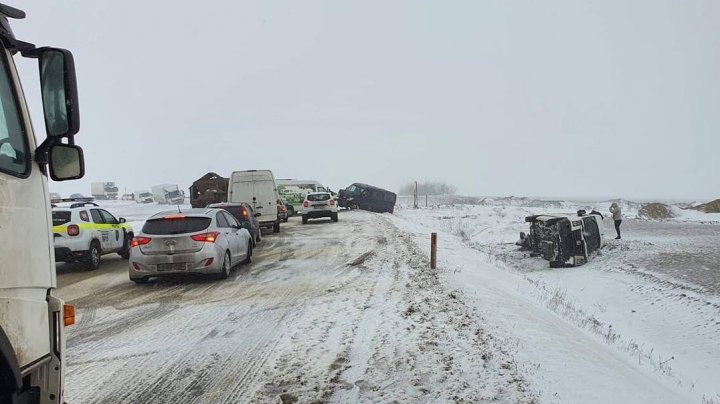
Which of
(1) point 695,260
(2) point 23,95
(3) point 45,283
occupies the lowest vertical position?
(1) point 695,260

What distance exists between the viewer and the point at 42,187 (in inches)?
105

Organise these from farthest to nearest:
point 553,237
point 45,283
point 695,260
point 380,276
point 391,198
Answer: point 391,198, point 553,237, point 695,260, point 380,276, point 45,283

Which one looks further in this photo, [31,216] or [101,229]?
[101,229]

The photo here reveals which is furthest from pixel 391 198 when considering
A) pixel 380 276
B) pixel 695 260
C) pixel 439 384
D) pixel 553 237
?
pixel 439 384

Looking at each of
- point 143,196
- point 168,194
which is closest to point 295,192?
point 168,194

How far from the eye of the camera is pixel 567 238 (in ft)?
62.0

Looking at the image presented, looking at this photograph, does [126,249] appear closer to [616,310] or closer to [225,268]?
[225,268]

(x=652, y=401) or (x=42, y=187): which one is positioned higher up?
(x=42, y=187)

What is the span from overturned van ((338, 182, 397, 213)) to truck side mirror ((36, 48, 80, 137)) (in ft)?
114

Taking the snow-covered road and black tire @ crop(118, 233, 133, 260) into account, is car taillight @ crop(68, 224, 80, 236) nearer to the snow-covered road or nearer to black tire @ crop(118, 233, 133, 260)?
the snow-covered road

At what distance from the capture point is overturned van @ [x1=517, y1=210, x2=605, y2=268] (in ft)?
61.9

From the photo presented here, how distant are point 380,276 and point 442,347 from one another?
4.94 meters

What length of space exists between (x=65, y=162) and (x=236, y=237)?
30.2 ft

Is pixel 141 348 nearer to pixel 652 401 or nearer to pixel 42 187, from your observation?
pixel 42 187
